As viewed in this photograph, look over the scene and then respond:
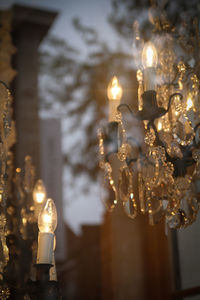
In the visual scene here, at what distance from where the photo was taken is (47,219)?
1.55m

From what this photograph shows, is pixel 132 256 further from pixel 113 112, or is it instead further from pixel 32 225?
pixel 113 112

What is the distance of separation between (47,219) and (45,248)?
0.12 meters

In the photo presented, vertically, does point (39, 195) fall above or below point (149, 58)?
below

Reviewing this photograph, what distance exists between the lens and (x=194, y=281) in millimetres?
3152

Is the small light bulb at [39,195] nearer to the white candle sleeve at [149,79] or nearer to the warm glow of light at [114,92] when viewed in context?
the warm glow of light at [114,92]

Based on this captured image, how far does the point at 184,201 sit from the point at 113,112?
1.61 ft

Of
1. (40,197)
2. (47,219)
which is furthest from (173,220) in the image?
(40,197)

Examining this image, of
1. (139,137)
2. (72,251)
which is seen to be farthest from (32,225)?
(72,251)

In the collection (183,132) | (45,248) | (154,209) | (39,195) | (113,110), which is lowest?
(45,248)

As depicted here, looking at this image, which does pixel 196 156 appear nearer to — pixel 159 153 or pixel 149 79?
pixel 159 153

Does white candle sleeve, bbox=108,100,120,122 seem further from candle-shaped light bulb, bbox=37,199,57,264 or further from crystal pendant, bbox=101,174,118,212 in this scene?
candle-shaped light bulb, bbox=37,199,57,264

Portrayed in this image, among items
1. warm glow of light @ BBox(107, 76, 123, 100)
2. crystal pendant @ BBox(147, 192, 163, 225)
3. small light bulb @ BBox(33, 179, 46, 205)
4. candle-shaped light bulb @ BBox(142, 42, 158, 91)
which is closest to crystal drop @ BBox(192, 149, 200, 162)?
crystal pendant @ BBox(147, 192, 163, 225)

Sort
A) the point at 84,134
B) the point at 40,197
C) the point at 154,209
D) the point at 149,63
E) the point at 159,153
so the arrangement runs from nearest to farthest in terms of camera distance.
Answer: the point at 159,153, the point at 149,63, the point at 154,209, the point at 40,197, the point at 84,134

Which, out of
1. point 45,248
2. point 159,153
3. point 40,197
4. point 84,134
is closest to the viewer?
point 45,248
